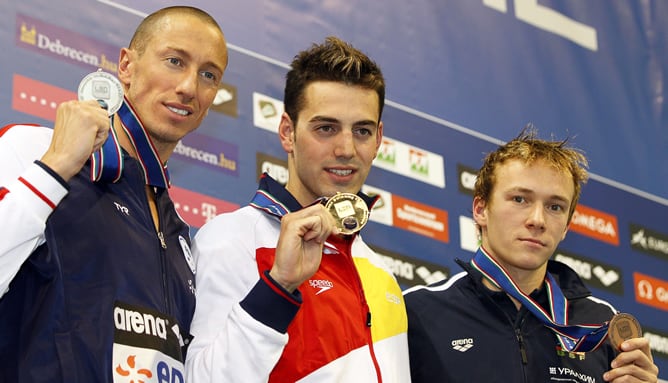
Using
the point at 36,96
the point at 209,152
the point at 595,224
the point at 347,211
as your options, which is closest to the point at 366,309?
the point at 347,211

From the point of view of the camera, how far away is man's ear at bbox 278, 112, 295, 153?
274 centimetres

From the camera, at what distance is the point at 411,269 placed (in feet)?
13.3

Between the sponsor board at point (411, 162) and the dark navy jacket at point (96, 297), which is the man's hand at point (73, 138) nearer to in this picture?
the dark navy jacket at point (96, 297)

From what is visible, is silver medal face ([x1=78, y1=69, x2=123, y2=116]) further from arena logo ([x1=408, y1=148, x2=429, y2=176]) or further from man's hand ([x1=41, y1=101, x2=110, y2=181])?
arena logo ([x1=408, y1=148, x2=429, y2=176])

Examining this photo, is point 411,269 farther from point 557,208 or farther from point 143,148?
point 143,148

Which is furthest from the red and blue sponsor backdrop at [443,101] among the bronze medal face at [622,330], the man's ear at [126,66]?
the bronze medal face at [622,330]

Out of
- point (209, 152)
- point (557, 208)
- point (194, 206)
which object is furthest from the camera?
point (209, 152)

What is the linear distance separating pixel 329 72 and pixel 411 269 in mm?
1474

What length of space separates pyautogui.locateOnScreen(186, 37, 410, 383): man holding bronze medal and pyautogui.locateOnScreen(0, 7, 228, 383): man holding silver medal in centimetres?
11

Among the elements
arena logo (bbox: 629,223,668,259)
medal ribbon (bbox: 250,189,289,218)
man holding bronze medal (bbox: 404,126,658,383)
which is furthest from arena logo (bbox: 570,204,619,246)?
medal ribbon (bbox: 250,189,289,218)

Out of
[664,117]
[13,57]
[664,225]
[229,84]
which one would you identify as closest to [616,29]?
[664,117]

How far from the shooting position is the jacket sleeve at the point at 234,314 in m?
2.15

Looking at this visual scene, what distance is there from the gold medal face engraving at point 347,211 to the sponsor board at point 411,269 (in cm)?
149

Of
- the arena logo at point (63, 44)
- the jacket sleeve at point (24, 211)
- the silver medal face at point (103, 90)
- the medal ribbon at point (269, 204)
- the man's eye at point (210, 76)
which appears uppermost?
the arena logo at point (63, 44)
